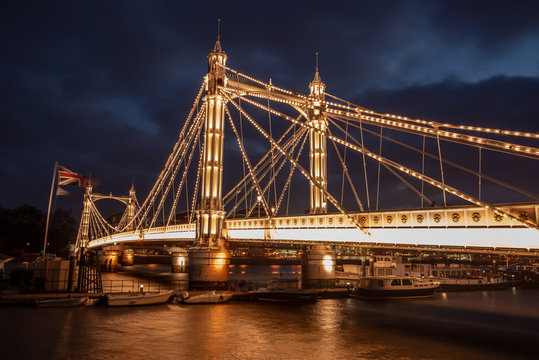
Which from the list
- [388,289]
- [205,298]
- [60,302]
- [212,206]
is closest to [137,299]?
[205,298]

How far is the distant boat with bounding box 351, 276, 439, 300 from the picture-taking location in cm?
4325

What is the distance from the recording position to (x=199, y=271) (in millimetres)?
39625

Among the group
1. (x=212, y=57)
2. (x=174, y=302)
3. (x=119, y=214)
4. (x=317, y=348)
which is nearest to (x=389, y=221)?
(x=317, y=348)

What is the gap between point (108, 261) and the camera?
335ft

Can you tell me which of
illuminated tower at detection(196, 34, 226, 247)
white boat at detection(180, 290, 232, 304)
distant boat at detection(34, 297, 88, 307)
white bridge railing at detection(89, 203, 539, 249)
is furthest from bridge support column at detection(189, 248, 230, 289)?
distant boat at detection(34, 297, 88, 307)

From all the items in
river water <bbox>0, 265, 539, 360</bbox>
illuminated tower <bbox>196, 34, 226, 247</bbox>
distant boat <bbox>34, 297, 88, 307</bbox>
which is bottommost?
river water <bbox>0, 265, 539, 360</bbox>

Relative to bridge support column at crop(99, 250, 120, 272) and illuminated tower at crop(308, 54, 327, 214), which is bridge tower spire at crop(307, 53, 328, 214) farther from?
bridge support column at crop(99, 250, 120, 272)

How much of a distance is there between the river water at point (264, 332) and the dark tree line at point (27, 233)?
3751 inches

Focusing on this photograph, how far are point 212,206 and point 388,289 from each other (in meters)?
20.0

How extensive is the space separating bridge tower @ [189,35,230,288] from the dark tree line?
8812 centimetres

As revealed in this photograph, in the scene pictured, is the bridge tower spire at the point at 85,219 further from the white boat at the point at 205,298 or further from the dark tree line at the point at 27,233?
the white boat at the point at 205,298

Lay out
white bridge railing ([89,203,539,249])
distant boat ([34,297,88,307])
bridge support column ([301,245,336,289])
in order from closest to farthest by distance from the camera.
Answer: white bridge railing ([89,203,539,249]), distant boat ([34,297,88,307]), bridge support column ([301,245,336,289])

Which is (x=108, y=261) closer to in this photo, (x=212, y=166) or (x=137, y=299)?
(x=212, y=166)

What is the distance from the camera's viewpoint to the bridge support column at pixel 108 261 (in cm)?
10050
